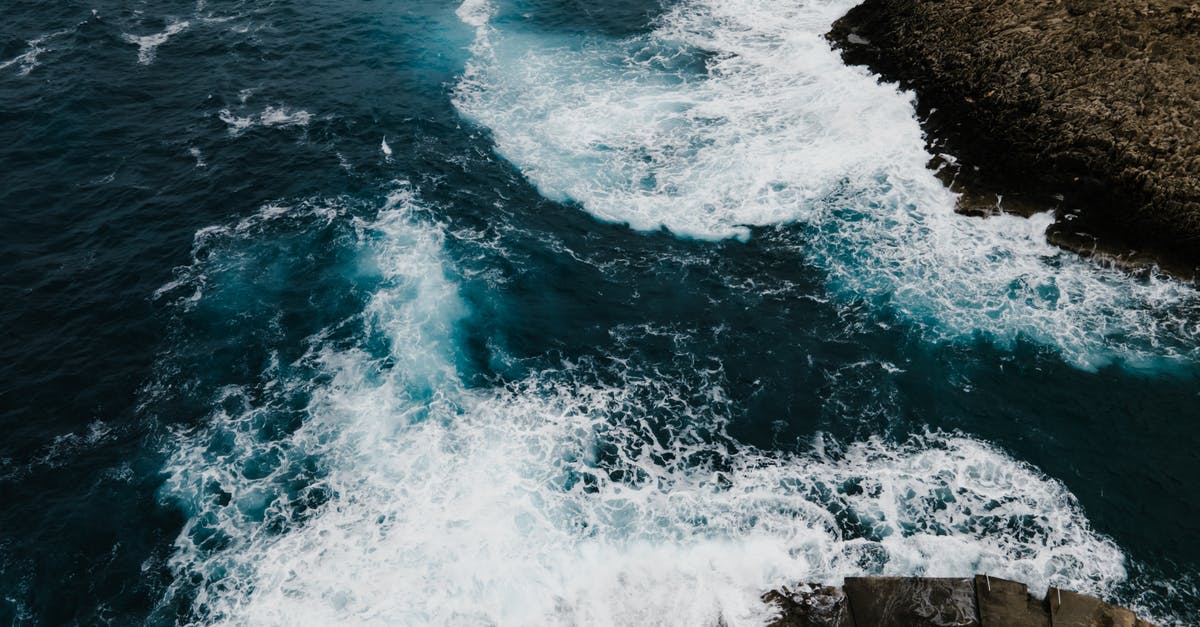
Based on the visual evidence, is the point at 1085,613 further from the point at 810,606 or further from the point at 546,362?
the point at 546,362

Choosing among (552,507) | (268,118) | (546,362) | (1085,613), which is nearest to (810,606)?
(1085,613)

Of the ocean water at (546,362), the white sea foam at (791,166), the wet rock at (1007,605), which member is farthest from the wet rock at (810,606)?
the white sea foam at (791,166)

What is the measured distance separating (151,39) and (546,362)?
59.2 meters

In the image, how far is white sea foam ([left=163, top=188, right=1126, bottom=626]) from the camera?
100 feet

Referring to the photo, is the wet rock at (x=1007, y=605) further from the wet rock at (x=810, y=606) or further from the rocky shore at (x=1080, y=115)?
the rocky shore at (x=1080, y=115)

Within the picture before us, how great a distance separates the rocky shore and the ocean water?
8.89ft

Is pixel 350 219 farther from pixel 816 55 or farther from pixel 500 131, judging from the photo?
pixel 816 55

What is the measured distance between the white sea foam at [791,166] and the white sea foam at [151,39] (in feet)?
101

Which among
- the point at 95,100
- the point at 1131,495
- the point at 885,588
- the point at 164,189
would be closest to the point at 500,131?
the point at 164,189

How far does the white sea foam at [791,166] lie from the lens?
4062cm

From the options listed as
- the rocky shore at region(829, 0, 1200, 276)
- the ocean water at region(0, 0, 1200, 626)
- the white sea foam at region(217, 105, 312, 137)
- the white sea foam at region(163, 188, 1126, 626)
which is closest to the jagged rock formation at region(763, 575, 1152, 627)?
the white sea foam at region(163, 188, 1126, 626)

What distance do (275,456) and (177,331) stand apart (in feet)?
43.0

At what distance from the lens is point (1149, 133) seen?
42812 mm

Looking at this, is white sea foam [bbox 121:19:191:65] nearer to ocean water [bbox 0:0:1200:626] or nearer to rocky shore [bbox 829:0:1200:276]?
ocean water [bbox 0:0:1200:626]
